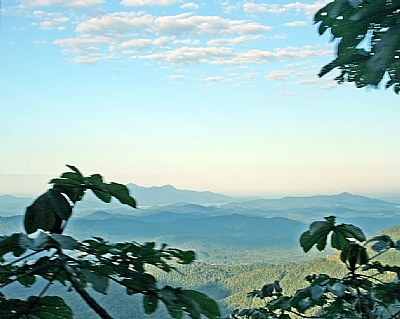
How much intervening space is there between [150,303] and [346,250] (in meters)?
0.53

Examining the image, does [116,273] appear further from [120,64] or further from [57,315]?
[120,64]

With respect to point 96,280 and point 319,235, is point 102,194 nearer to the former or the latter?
point 96,280

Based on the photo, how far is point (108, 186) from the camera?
51cm

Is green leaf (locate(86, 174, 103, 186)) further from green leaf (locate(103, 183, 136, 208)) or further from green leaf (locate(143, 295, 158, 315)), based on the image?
green leaf (locate(143, 295, 158, 315))

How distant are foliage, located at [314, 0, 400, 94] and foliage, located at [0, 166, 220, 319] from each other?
11.6 inches

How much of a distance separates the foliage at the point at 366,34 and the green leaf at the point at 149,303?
34 centimetres

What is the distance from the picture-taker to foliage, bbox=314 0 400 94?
43 centimetres

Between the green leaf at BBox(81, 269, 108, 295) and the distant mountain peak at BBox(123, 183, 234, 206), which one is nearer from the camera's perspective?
the green leaf at BBox(81, 269, 108, 295)

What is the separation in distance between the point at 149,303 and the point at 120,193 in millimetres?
146

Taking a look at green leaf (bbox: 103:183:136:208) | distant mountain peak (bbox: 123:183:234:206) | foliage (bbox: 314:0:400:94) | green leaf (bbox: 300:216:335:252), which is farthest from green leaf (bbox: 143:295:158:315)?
distant mountain peak (bbox: 123:183:234:206)

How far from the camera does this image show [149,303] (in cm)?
56

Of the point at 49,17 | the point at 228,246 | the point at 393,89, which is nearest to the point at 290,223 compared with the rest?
the point at 228,246

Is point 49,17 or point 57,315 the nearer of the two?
point 57,315

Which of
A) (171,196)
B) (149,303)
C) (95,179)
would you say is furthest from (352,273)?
(171,196)
